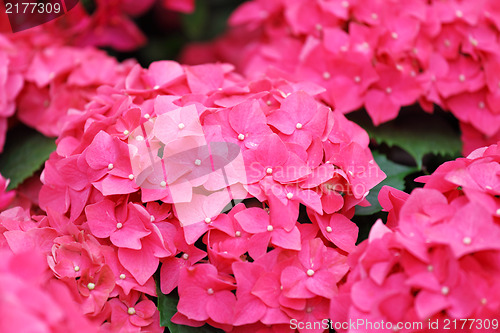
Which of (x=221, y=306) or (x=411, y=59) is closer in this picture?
(x=221, y=306)

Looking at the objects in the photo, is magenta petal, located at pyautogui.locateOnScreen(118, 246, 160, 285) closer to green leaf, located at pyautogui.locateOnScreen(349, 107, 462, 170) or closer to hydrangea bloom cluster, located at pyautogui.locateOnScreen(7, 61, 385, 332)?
hydrangea bloom cluster, located at pyautogui.locateOnScreen(7, 61, 385, 332)

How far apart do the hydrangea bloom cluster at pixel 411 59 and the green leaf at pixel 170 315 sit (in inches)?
18.3

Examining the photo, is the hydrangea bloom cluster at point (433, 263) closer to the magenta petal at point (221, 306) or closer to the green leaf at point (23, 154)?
the magenta petal at point (221, 306)

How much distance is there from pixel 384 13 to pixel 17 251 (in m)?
0.79

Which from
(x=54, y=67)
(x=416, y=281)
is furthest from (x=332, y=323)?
(x=54, y=67)

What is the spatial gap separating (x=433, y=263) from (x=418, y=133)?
20.9 inches

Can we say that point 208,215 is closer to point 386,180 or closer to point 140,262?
point 140,262

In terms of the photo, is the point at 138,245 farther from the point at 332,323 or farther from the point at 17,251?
the point at 332,323

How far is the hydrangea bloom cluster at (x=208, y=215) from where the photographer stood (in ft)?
2.19

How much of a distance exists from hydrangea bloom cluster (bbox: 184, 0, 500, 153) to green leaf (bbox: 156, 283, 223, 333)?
0.46m

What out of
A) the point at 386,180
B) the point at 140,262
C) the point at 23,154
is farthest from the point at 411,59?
the point at 23,154

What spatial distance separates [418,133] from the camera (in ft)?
3.42

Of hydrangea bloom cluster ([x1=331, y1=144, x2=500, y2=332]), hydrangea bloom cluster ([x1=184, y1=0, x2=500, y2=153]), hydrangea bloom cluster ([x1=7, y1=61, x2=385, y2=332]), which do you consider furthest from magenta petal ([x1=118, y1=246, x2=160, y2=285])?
hydrangea bloom cluster ([x1=184, y1=0, x2=500, y2=153])

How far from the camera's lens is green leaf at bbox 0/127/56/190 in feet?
3.13
